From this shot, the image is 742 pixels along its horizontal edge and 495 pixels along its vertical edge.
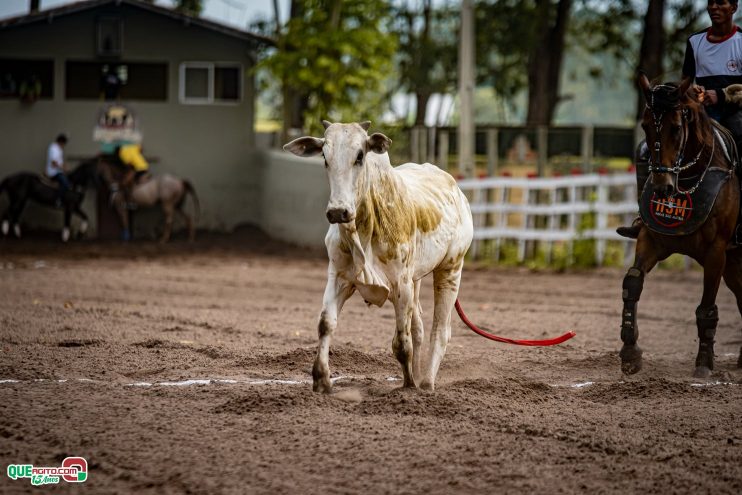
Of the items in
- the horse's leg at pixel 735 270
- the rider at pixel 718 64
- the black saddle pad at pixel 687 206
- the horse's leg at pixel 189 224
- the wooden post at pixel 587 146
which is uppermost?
the rider at pixel 718 64

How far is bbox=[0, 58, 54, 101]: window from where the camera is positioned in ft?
84.7

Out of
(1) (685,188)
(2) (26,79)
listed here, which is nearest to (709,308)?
(1) (685,188)

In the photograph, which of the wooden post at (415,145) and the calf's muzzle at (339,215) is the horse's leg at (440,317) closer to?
the calf's muzzle at (339,215)

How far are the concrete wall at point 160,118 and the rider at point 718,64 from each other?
735 inches

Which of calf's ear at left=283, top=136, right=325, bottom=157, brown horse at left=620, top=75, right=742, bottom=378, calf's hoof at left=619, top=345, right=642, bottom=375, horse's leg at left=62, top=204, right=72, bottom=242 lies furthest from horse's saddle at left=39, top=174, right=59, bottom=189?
calf's ear at left=283, top=136, right=325, bottom=157

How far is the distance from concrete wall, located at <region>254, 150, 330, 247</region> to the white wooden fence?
136 inches

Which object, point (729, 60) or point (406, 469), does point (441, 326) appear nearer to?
point (406, 469)

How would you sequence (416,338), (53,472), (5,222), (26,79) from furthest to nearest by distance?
(26,79) < (5,222) < (416,338) < (53,472)

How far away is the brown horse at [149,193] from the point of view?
25.1 m

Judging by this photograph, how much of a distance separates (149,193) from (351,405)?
61.4 feet

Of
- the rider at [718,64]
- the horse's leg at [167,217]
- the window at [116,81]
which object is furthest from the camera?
the window at [116,81]

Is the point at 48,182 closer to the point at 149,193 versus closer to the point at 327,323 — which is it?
the point at 149,193

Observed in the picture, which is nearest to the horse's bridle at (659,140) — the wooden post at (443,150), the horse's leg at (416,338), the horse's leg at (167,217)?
the horse's leg at (416,338)

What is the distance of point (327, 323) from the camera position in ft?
23.9
